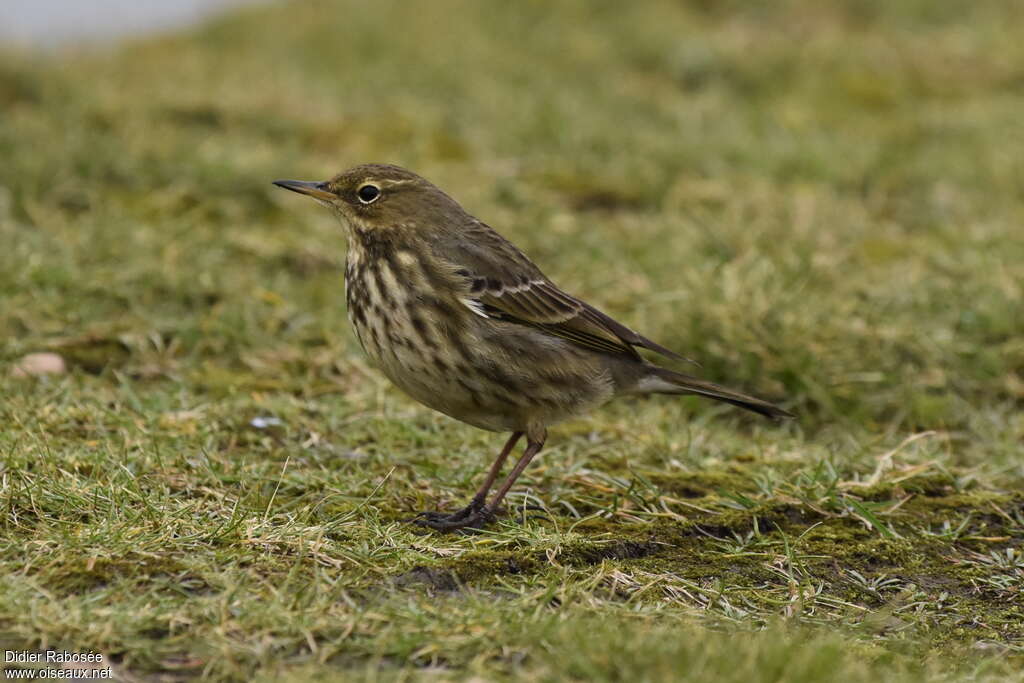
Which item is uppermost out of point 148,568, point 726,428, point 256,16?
point 256,16

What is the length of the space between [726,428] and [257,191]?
4060 millimetres

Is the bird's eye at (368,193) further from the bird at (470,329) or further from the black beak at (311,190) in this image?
the black beak at (311,190)

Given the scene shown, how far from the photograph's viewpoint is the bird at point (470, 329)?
Answer: 5664 millimetres

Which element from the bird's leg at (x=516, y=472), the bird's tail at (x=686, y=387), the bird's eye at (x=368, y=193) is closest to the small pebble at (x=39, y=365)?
the bird's eye at (x=368, y=193)

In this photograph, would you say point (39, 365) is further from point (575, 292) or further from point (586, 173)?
point (586, 173)

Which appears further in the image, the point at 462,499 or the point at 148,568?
the point at 462,499

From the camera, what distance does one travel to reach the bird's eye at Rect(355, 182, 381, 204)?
6.31 meters

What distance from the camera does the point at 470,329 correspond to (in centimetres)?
577

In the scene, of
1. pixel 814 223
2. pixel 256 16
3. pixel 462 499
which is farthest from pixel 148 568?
pixel 256 16

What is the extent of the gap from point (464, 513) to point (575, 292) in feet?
11.3

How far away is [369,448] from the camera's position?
6.38m

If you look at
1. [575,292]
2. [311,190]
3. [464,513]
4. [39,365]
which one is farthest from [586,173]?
[464,513]

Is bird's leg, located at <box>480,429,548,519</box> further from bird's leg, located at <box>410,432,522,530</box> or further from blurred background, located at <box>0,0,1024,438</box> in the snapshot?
blurred background, located at <box>0,0,1024,438</box>

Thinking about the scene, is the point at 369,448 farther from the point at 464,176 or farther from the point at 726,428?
the point at 464,176
